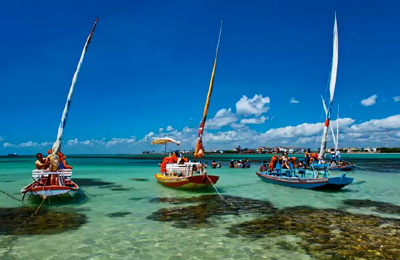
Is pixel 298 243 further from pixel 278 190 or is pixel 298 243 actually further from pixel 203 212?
pixel 278 190

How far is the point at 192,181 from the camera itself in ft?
61.8

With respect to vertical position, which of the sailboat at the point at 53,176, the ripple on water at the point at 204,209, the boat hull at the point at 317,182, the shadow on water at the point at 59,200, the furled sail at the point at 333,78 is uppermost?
the furled sail at the point at 333,78

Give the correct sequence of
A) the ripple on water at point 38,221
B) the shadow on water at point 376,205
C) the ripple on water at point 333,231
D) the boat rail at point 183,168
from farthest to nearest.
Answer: the boat rail at point 183,168, the shadow on water at point 376,205, the ripple on water at point 38,221, the ripple on water at point 333,231

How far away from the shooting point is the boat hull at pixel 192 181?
61.2 feet

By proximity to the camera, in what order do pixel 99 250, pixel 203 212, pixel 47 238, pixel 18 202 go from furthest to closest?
pixel 18 202 → pixel 203 212 → pixel 47 238 → pixel 99 250

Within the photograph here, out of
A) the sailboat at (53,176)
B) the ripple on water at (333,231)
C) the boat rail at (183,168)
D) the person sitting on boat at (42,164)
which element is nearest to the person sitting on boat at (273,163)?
the boat rail at (183,168)

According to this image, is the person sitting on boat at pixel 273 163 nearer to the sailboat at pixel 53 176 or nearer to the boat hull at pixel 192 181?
the boat hull at pixel 192 181

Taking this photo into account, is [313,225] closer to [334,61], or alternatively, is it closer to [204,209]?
[204,209]

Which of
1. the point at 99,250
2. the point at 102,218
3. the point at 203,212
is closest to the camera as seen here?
the point at 99,250

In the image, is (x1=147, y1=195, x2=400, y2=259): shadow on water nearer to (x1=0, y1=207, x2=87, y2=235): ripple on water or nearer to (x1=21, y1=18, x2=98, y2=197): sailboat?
(x1=0, y1=207, x2=87, y2=235): ripple on water

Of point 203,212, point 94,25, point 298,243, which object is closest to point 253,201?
point 203,212

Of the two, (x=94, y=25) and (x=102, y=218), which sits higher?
(x=94, y=25)

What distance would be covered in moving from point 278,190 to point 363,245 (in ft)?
40.7

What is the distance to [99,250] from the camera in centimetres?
873
